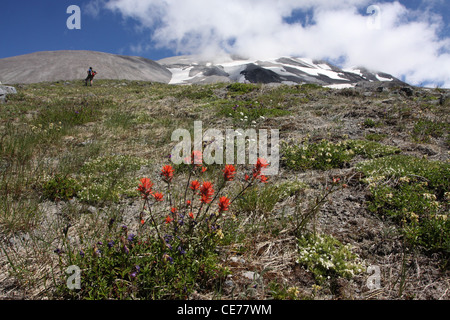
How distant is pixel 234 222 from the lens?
3.04m

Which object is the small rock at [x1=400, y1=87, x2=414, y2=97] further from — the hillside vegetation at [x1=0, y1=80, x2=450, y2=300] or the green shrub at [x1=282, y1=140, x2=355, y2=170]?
the green shrub at [x1=282, y1=140, x2=355, y2=170]

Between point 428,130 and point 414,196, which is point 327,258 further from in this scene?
point 428,130

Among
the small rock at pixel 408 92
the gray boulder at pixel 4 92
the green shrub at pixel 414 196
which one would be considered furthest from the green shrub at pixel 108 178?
the small rock at pixel 408 92

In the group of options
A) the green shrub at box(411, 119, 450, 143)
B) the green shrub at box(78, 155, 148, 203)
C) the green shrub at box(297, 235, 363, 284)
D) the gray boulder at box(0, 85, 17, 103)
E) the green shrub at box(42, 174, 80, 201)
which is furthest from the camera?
the gray boulder at box(0, 85, 17, 103)

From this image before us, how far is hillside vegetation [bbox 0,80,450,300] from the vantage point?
2.11 m

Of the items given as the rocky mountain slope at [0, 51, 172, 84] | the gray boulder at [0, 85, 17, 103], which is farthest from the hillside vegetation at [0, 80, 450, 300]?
the rocky mountain slope at [0, 51, 172, 84]

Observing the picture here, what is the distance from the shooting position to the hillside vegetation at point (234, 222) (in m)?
2.11

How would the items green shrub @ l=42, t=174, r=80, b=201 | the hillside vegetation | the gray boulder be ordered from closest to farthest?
the hillside vegetation
green shrub @ l=42, t=174, r=80, b=201
the gray boulder

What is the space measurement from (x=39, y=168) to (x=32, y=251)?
254cm

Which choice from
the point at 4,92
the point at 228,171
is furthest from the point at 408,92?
the point at 4,92

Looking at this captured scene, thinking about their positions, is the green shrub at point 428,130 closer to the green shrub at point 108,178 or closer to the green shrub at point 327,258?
the green shrub at point 327,258

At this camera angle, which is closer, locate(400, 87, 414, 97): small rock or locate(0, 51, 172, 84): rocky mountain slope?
locate(400, 87, 414, 97): small rock

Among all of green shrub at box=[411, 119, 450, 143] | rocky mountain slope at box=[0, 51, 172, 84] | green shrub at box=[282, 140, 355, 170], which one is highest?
rocky mountain slope at box=[0, 51, 172, 84]
